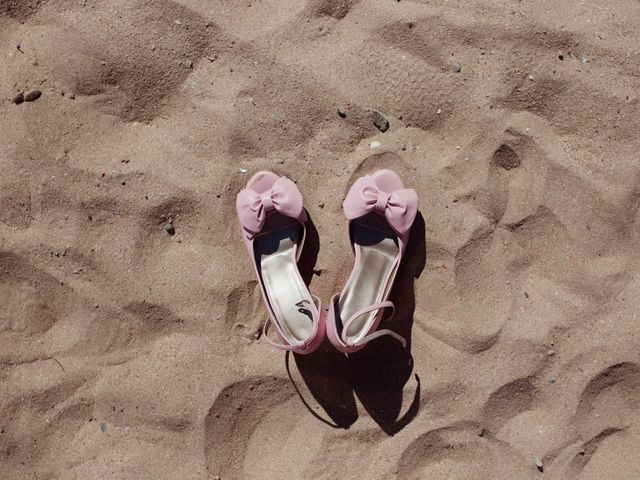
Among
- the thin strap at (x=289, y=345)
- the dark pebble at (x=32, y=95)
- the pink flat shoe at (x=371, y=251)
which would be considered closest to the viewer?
the thin strap at (x=289, y=345)

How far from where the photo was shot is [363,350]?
2.16 meters

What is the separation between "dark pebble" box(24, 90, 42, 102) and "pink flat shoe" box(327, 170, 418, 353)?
1154mm

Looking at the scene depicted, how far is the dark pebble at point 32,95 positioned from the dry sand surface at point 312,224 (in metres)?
0.01

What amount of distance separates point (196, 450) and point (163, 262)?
0.66m

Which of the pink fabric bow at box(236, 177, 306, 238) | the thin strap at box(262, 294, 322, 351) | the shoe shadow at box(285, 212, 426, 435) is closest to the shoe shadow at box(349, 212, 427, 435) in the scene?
the shoe shadow at box(285, 212, 426, 435)

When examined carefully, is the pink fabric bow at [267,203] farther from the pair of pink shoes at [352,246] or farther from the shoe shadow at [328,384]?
the shoe shadow at [328,384]

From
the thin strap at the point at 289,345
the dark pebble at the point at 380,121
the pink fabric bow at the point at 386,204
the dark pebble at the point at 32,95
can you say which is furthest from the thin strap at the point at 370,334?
the dark pebble at the point at 32,95

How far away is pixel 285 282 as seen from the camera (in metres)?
2.18

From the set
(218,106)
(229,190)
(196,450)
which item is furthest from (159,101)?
(196,450)

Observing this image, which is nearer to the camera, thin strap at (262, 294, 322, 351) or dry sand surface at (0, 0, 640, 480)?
thin strap at (262, 294, 322, 351)

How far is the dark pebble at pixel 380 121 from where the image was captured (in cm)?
216

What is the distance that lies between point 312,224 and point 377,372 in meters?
0.57

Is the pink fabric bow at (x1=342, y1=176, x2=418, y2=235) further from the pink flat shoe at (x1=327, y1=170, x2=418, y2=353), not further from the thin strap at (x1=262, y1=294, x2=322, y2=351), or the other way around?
the thin strap at (x1=262, y1=294, x2=322, y2=351)

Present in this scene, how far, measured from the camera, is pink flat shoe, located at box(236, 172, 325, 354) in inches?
82.7
